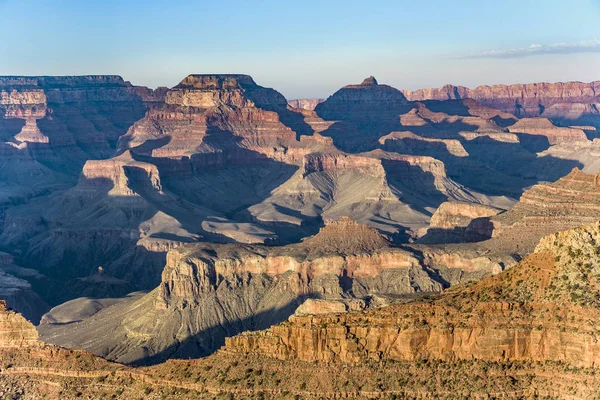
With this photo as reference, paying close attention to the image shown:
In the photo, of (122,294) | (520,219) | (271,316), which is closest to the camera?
(271,316)

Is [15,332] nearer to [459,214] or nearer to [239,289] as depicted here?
[239,289]

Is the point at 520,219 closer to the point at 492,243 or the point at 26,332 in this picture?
the point at 492,243

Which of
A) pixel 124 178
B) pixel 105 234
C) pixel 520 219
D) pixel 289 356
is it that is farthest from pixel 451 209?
pixel 289 356

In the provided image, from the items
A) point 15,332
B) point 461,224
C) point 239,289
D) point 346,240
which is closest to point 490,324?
point 15,332

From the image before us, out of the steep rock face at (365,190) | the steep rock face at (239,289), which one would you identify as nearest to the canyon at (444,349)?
the steep rock face at (239,289)

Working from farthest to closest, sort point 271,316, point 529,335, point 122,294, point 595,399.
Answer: point 122,294 < point 271,316 < point 529,335 < point 595,399

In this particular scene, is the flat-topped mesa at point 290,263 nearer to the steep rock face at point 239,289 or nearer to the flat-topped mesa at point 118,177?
the steep rock face at point 239,289
